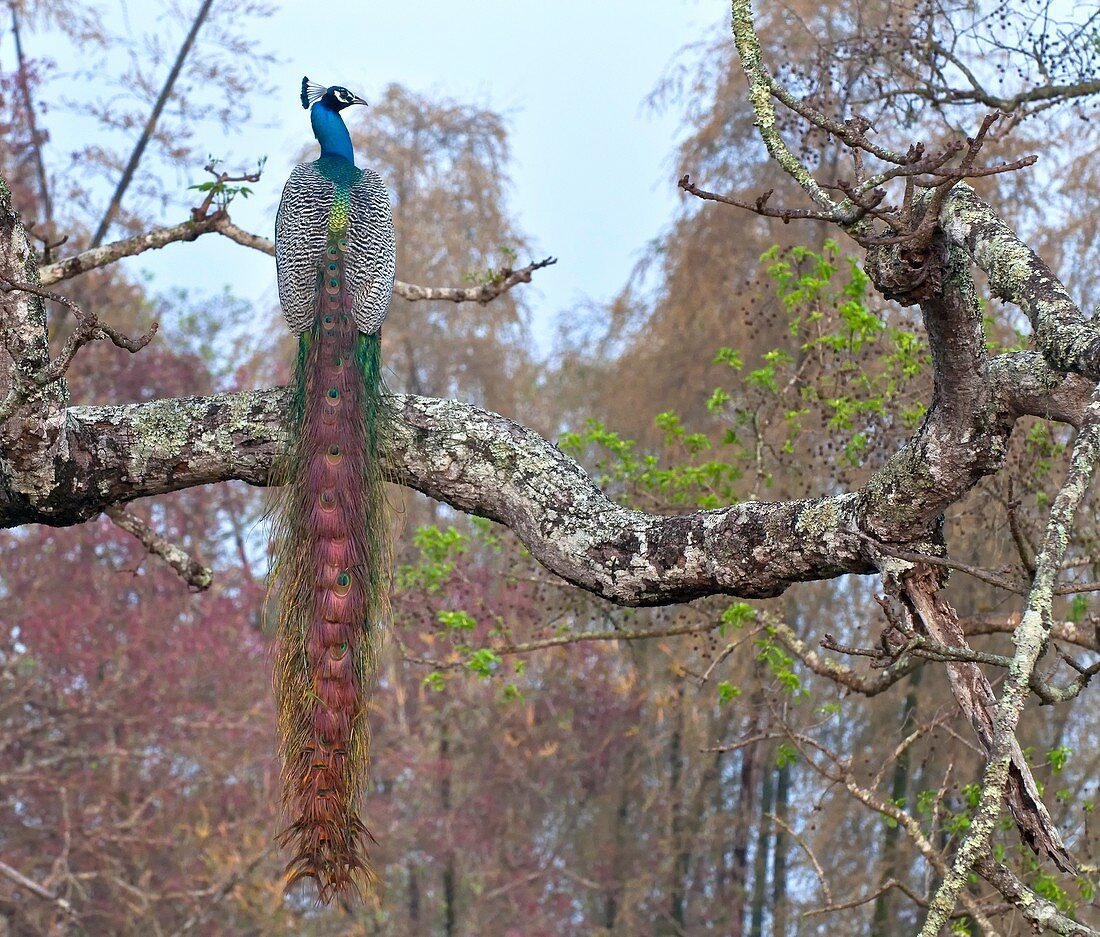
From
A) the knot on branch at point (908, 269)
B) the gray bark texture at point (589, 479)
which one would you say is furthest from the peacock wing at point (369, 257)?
the knot on branch at point (908, 269)

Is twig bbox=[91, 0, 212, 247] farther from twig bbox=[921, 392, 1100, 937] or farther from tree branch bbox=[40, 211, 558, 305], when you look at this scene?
twig bbox=[921, 392, 1100, 937]

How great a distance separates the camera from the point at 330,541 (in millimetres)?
3945

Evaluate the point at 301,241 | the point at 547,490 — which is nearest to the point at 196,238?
the point at 301,241

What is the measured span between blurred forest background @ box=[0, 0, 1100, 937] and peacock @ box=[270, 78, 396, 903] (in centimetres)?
161

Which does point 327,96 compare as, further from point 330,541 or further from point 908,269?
point 908,269

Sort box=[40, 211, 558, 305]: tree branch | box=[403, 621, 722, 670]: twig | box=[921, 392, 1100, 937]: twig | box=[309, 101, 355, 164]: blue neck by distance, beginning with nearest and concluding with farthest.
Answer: box=[921, 392, 1100, 937]: twig, box=[40, 211, 558, 305]: tree branch, box=[403, 621, 722, 670]: twig, box=[309, 101, 355, 164]: blue neck

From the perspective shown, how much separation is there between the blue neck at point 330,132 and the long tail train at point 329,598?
218 centimetres

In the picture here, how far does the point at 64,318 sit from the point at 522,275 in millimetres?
7210

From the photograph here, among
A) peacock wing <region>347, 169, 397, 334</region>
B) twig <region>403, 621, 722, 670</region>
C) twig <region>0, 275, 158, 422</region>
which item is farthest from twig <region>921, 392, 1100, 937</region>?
twig <region>403, 621, 722, 670</region>

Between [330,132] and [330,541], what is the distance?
293 centimetres

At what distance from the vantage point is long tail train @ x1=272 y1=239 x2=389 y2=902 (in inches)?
137

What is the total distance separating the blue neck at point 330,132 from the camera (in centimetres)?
628

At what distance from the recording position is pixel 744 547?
350 centimetres

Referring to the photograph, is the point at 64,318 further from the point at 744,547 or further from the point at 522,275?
the point at 744,547
